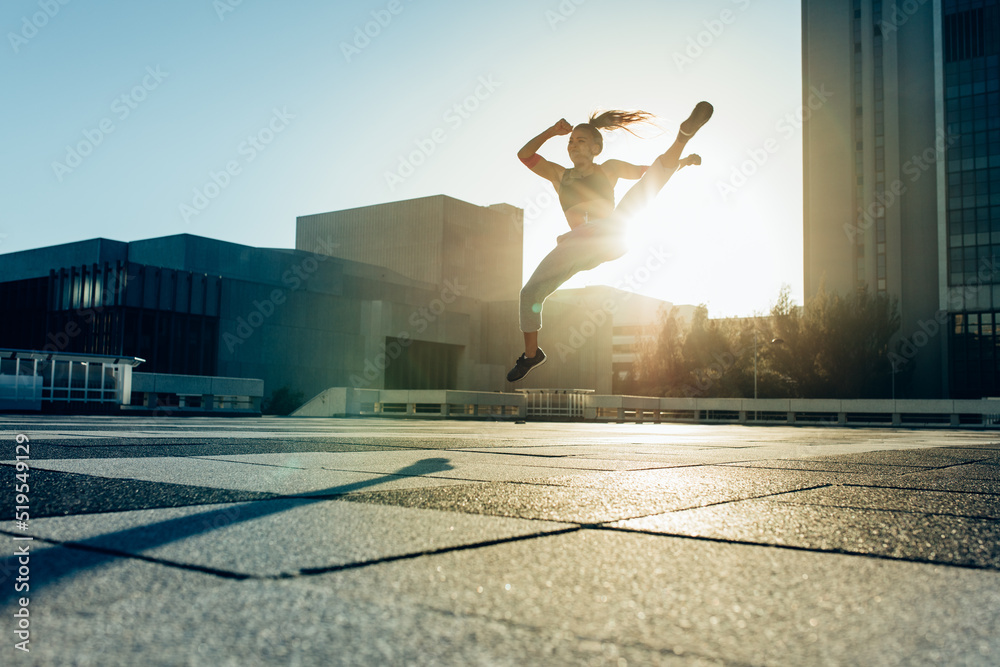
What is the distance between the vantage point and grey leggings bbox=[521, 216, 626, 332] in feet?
15.6

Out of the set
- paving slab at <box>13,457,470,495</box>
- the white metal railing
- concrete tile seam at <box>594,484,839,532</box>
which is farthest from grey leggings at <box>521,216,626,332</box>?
the white metal railing

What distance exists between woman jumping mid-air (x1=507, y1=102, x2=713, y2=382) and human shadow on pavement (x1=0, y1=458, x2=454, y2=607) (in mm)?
3166

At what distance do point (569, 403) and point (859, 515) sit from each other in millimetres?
33703

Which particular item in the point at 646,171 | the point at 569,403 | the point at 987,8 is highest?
the point at 987,8

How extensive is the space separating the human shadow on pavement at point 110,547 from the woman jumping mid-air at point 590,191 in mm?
3166

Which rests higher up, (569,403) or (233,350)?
(233,350)

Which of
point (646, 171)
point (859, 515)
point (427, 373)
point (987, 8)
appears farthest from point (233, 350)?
point (987, 8)

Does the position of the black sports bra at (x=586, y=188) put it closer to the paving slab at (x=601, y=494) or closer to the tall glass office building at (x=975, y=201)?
the paving slab at (x=601, y=494)

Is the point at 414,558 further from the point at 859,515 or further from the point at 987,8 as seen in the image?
the point at 987,8

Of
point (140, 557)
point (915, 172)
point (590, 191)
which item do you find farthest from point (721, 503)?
point (915, 172)

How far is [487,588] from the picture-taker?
1076 mm

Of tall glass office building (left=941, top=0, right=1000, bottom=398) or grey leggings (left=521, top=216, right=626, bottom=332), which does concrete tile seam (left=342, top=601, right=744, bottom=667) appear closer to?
grey leggings (left=521, top=216, right=626, bottom=332)

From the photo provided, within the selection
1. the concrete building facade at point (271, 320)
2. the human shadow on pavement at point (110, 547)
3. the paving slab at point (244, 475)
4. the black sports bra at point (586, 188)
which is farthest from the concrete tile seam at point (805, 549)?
the concrete building facade at point (271, 320)

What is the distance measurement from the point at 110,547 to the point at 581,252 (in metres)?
3.78
